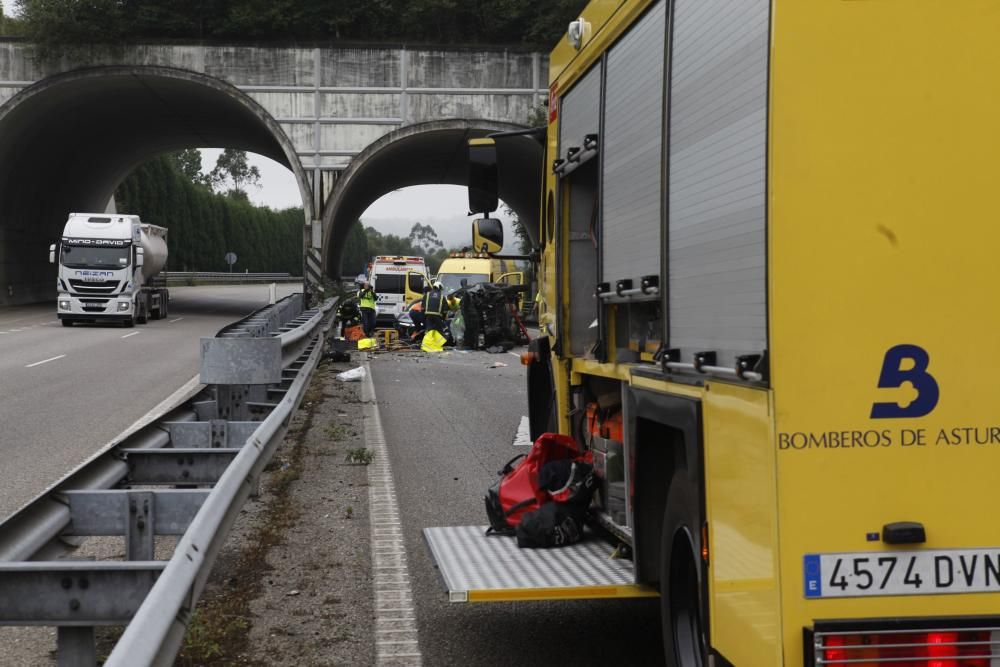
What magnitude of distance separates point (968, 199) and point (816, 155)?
46 cm

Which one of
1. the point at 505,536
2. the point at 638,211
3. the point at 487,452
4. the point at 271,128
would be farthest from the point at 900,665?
the point at 271,128

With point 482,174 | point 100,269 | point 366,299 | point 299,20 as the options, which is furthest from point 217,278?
point 482,174

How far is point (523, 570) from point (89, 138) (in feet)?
Answer: 135

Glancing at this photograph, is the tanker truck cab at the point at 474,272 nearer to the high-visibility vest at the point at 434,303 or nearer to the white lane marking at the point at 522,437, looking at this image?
the high-visibility vest at the point at 434,303

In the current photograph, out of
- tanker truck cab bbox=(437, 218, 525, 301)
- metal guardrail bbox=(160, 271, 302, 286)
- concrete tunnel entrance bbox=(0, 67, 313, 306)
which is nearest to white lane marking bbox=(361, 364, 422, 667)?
tanker truck cab bbox=(437, 218, 525, 301)

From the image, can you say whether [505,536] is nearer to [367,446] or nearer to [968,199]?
[968,199]

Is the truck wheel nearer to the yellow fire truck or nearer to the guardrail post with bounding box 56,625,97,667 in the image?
the yellow fire truck

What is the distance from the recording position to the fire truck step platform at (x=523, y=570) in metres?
5.06

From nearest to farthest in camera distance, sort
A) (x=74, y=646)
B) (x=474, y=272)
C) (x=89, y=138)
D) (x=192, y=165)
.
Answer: (x=74, y=646)
(x=474, y=272)
(x=89, y=138)
(x=192, y=165)

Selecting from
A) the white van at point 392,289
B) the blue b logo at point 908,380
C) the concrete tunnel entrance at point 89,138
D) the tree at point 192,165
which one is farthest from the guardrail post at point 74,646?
the tree at point 192,165

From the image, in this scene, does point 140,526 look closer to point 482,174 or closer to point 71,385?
point 482,174

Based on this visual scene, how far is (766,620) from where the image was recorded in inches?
136

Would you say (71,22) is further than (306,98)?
No

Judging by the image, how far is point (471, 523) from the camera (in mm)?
8508
